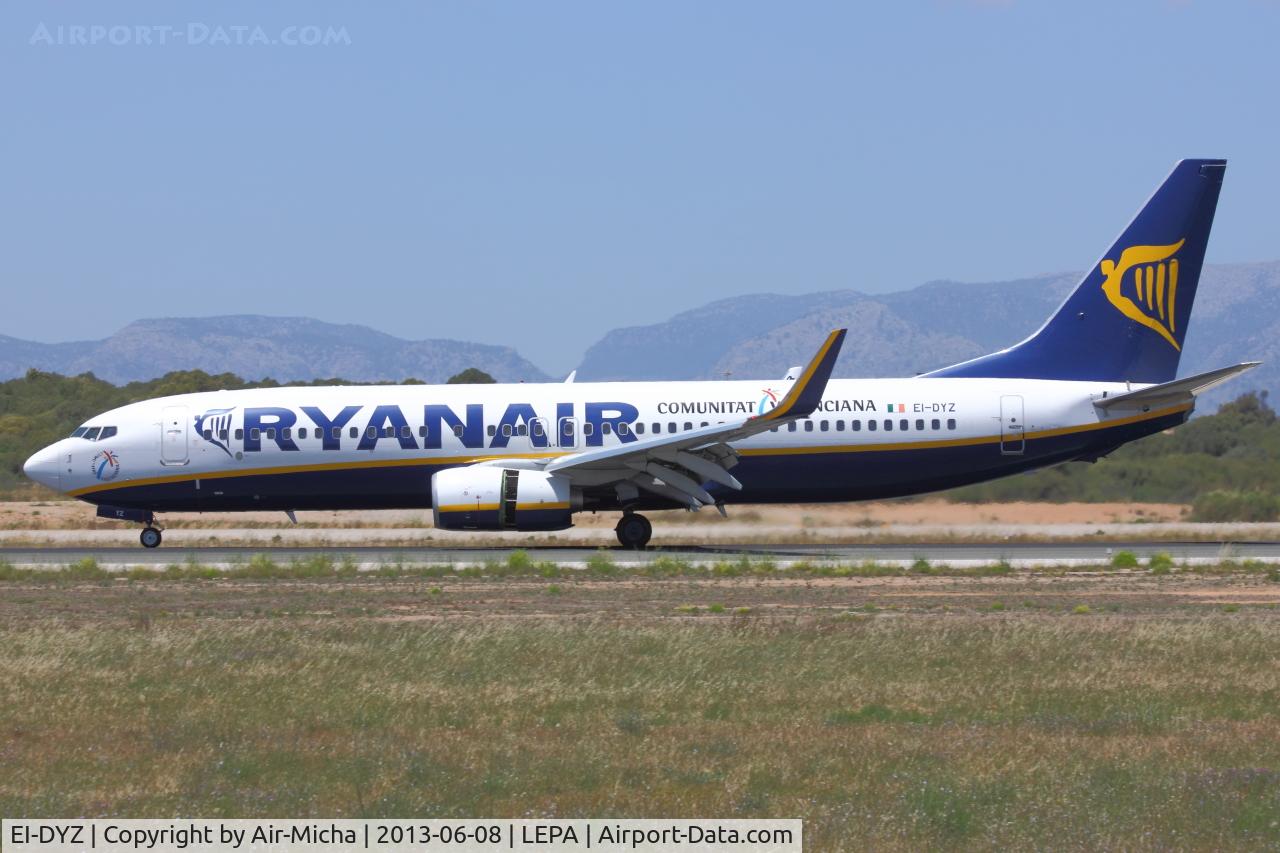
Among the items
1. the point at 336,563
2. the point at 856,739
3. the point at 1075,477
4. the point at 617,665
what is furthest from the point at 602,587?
the point at 1075,477

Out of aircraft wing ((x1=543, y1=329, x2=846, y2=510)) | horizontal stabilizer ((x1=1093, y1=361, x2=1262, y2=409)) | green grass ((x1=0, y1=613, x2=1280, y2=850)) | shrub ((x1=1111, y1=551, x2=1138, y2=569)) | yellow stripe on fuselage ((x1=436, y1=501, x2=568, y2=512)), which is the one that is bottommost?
green grass ((x1=0, y1=613, x2=1280, y2=850))

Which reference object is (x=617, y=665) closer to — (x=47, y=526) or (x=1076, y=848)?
(x=1076, y=848)

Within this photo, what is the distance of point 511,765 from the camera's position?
1105 centimetres

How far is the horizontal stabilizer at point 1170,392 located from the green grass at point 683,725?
1193 centimetres

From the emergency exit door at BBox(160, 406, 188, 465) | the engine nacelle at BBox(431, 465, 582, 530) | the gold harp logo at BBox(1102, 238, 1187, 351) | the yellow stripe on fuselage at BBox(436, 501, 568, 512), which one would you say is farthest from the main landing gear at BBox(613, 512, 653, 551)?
the gold harp logo at BBox(1102, 238, 1187, 351)

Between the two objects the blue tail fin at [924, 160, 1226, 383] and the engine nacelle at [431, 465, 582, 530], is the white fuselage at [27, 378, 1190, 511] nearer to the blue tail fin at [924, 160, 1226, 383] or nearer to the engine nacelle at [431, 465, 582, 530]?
the blue tail fin at [924, 160, 1226, 383]

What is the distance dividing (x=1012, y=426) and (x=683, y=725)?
65.9 feet

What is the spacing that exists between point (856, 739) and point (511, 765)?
8.71ft

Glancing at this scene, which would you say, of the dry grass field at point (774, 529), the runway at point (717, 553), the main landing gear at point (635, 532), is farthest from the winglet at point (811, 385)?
the dry grass field at point (774, 529)

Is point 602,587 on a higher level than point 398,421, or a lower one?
lower

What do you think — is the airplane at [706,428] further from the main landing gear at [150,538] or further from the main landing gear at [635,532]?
the main landing gear at [150,538]

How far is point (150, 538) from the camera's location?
108 ft

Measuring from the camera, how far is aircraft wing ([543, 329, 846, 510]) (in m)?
28.2

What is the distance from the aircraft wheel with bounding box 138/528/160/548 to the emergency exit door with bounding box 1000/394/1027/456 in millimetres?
16953
